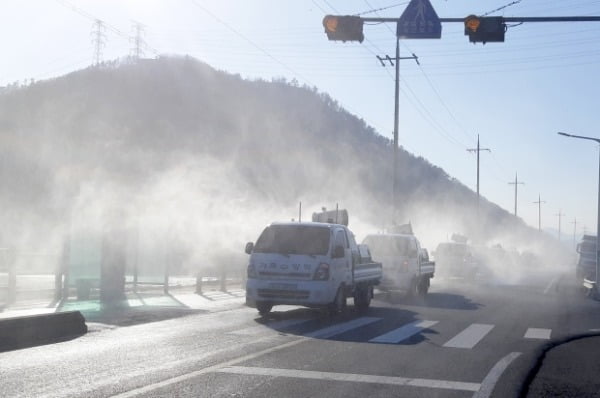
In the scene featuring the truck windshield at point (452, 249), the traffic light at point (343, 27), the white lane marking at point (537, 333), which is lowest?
the white lane marking at point (537, 333)

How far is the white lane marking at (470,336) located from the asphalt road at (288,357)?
22 millimetres

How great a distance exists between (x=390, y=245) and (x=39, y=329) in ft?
47.1

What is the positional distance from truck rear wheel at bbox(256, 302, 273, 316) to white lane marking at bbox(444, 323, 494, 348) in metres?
4.07

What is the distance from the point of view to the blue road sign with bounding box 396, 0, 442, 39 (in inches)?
600

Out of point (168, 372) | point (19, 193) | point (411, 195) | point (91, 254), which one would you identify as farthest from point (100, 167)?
point (411, 195)

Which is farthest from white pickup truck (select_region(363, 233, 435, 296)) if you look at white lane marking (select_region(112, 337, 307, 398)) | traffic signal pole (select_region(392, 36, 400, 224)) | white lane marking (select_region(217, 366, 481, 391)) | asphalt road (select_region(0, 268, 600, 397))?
traffic signal pole (select_region(392, 36, 400, 224))

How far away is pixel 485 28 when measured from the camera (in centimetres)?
1491

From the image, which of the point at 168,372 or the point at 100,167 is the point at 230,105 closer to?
the point at 100,167

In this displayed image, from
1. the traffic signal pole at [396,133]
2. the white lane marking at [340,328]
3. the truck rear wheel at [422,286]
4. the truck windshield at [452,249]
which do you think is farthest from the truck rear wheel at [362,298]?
the traffic signal pole at [396,133]

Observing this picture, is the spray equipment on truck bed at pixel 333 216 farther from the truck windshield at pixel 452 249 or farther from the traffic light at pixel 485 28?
the traffic light at pixel 485 28

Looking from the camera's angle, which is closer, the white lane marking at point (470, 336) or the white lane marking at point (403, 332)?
the white lane marking at point (470, 336)

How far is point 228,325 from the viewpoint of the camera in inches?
547

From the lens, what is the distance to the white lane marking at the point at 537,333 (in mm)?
13562

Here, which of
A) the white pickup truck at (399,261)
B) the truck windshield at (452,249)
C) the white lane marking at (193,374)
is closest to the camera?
the white lane marking at (193,374)
